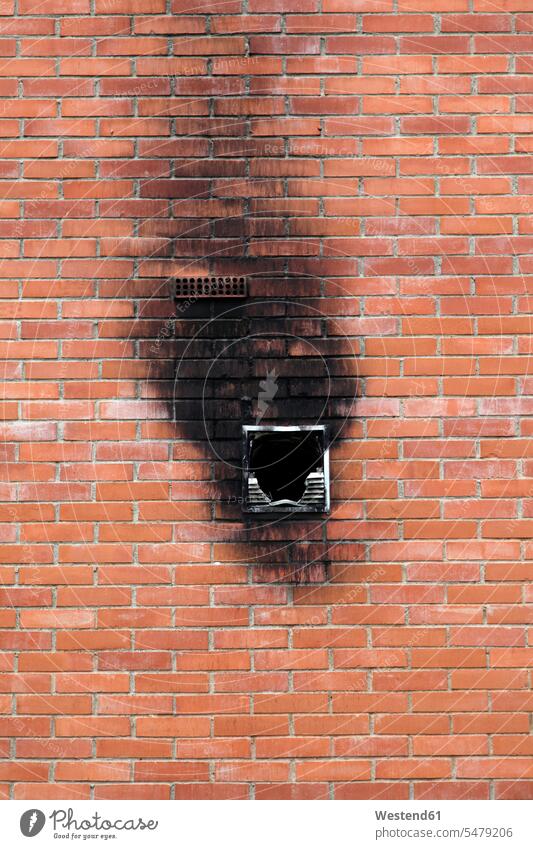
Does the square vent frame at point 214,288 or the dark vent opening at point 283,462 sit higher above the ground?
the square vent frame at point 214,288

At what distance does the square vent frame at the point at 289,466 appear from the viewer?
286cm

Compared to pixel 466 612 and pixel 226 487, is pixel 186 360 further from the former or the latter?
pixel 466 612

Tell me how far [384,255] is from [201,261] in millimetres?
651

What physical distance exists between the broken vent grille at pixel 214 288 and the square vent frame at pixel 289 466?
1.55 feet

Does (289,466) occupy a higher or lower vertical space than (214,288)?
lower

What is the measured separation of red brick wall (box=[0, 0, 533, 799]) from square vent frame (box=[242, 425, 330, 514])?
0.06 m

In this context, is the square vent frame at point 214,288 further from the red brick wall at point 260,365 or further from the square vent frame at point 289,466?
the square vent frame at point 289,466

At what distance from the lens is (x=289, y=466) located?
290 cm

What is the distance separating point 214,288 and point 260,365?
32 centimetres
